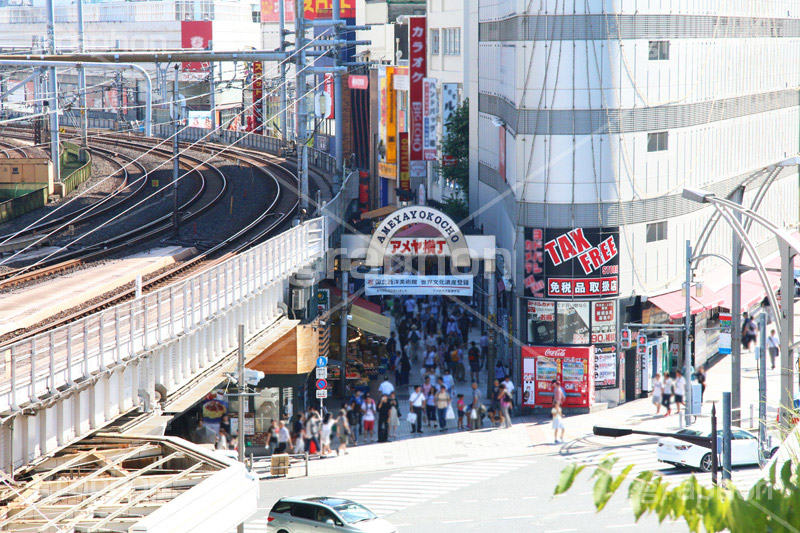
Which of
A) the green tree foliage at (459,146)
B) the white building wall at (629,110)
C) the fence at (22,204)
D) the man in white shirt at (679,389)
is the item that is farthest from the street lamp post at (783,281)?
the green tree foliage at (459,146)

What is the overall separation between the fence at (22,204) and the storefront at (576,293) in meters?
22.5

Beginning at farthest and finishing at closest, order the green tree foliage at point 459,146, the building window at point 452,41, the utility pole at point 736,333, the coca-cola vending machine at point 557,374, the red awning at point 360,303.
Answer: the building window at point 452,41 → the green tree foliage at point 459,146 → the red awning at point 360,303 → the coca-cola vending machine at point 557,374 → the utility pole at point 736,333

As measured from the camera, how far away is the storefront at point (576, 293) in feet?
121

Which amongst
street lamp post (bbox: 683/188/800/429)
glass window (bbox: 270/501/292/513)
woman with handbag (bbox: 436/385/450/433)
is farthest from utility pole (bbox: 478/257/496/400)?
street lamp post (bbox: 683/188/800/429)

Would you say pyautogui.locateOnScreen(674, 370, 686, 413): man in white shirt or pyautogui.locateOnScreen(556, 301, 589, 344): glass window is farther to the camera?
pyautogui.locateOnScreen(556, 301, 589, 344): glass window

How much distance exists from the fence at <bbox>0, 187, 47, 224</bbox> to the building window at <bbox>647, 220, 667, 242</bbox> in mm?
25976

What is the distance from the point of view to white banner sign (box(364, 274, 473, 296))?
37812 millimetres

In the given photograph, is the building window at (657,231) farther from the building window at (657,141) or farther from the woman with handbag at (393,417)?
the woman with handbag at (393,417)

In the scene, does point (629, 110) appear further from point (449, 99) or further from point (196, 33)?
point (196, 33)

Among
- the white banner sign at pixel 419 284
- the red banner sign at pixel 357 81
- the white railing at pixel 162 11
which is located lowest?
the white banner sign at pixel 419 284

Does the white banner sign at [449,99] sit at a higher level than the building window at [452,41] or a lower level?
lower

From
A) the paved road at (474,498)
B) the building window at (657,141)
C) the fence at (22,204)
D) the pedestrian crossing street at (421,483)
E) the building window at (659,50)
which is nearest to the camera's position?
the paved road at (474,498)

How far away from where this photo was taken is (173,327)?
24047mm

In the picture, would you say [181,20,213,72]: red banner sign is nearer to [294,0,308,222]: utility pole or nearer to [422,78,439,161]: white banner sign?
[422,78,439,161]: white banner sign
